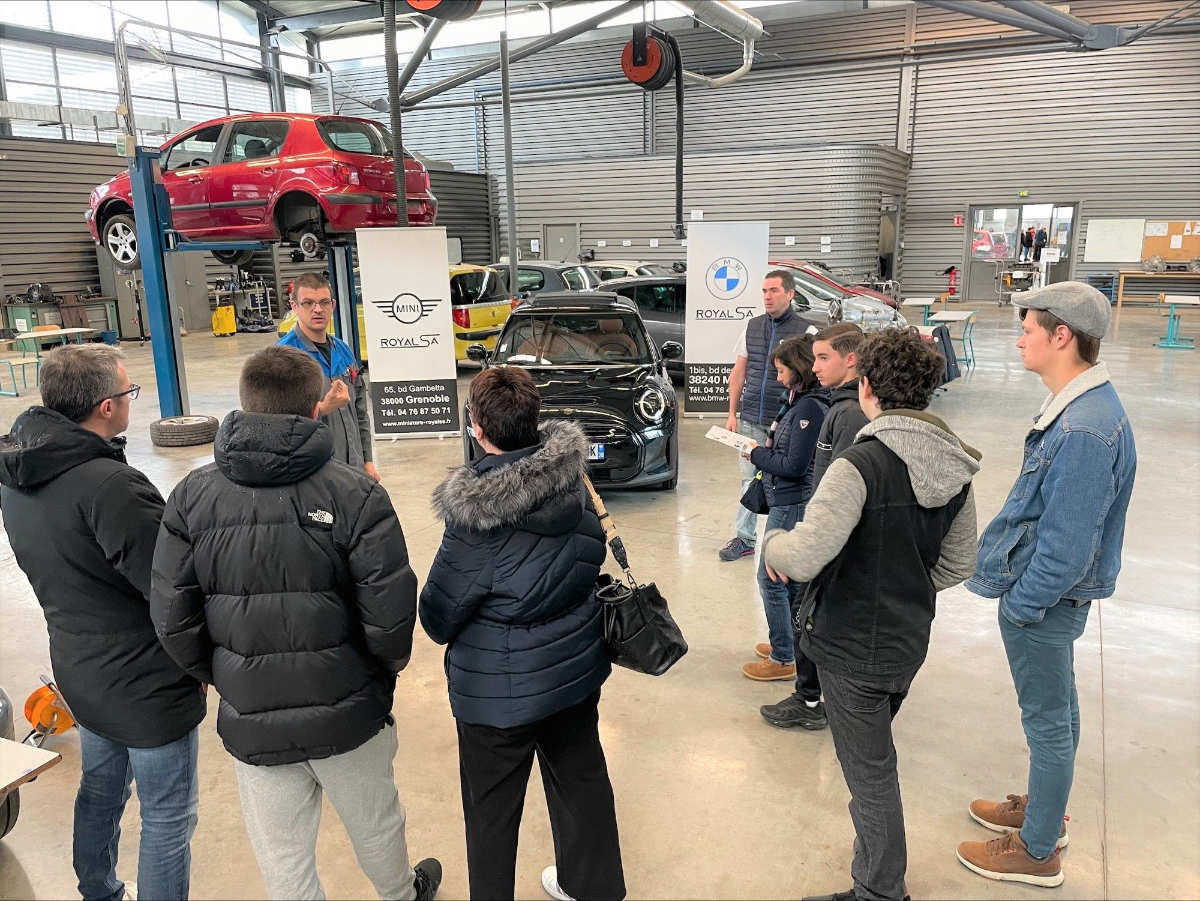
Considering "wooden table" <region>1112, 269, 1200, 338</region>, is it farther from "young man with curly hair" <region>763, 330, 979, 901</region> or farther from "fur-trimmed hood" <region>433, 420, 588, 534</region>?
"fur-trimmed hood" <region>433, 420, 588, 534</region>

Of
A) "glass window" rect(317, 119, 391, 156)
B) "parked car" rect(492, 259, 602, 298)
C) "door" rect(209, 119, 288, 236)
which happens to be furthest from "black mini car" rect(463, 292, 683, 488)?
"parked car" rect(492, 259, 602, 298)

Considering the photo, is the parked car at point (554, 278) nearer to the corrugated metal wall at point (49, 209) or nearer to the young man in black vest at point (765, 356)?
the young man in black vest at point (765, 356)

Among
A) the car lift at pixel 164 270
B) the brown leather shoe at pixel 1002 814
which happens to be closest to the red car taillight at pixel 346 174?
the car lift at pixel 164 270

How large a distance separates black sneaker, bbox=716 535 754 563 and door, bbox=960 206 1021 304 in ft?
57.3

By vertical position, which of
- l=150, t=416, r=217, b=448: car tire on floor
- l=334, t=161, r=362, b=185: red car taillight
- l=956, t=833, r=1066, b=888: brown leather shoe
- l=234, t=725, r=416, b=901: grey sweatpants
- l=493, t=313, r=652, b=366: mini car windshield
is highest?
l=334, t=161, r=362, b=185: red car taillight

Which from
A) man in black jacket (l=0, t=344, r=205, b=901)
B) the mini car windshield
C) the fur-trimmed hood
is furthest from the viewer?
the mini car windshield

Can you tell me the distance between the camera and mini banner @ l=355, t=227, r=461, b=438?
7.06m

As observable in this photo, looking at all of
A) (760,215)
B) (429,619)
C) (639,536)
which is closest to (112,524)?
(429,619)

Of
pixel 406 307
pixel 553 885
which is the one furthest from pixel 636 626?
pixel 406 307

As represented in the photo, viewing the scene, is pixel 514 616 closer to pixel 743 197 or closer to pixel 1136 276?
pixel 743 197

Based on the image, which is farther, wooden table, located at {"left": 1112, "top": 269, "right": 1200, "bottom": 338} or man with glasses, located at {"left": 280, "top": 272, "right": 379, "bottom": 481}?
wooden table, located at {"left": 1112, "top": 269, "right": 1200, "bottom": 338}

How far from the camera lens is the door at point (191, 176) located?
800 cm

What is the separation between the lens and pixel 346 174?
745cm

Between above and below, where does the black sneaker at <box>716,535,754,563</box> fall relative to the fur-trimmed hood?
below
